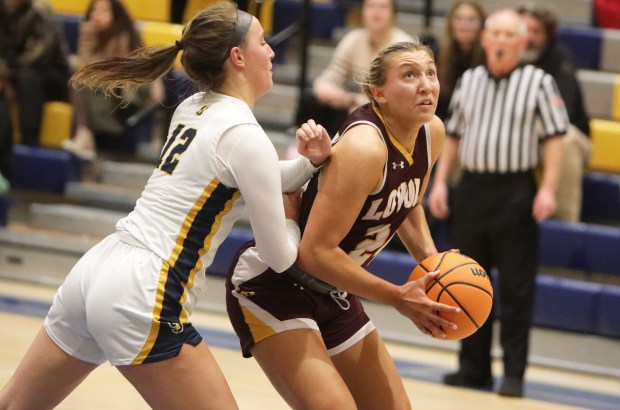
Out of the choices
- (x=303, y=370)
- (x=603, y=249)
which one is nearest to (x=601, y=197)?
(x=603, y=249)

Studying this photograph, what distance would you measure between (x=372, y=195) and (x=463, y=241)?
2.33 metres

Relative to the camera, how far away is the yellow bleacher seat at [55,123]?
7.82 metres

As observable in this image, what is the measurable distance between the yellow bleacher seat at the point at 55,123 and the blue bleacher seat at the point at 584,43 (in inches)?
131

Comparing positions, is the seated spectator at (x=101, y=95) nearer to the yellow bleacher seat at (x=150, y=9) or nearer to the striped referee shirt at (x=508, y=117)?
the yellow bleacher seat at (x=150, y=9)

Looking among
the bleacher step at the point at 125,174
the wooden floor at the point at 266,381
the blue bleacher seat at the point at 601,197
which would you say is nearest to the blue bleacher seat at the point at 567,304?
the wooden floor at the point at 266,381

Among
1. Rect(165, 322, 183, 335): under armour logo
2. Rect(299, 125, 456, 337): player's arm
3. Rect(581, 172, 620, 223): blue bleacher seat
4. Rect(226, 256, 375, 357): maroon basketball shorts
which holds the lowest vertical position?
Rect(581, 172, 620, 223): blue bleacher seat

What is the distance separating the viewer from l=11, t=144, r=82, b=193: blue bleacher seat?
299 inches

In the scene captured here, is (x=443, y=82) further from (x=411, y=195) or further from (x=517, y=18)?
(x=411, y=195)

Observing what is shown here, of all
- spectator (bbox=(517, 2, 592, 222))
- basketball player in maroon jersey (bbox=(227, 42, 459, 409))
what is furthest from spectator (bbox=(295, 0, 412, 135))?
basketball player in maroon jersey (bbox=(227, 42, 459, 409))

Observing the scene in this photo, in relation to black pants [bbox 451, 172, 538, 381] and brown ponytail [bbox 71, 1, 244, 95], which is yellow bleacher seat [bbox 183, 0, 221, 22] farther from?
brown ponytail [bbox 71, 1, 244, 95]

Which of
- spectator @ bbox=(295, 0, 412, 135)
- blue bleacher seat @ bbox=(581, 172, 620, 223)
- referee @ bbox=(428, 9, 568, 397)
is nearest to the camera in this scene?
referee @ bbox=(428, 9, 568, 397)

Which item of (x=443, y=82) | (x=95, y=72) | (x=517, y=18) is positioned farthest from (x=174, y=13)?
(x=95, y=72)

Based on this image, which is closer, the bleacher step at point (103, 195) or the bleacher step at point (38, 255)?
the bleacher step at point (38, 255)

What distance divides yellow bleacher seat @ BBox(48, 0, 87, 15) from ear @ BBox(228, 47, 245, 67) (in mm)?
6011
